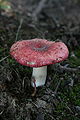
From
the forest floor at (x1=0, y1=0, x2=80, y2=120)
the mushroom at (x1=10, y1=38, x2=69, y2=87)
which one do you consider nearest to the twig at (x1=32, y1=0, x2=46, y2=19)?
the forest floor at (x1=0, y1=0, x2=80, y2=120)

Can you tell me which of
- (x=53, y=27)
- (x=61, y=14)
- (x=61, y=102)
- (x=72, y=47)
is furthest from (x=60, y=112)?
(x=61, y=14)

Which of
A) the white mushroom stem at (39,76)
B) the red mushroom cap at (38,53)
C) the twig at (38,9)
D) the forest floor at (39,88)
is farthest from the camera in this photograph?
the twig at (38,9)

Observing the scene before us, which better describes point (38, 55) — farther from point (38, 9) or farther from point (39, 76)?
point (38, 9)

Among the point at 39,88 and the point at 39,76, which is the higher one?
the point at 39,76

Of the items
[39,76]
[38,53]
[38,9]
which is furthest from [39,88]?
[38,9]

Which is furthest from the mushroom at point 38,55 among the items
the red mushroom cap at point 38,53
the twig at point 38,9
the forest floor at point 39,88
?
the twig at point 38,9

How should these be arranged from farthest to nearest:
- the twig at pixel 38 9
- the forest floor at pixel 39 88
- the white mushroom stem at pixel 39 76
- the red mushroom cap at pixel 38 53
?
the twig at pixel 38 9
the white mushroom stem at pixel 39 76
the forest floor at pixel 39 88
the red mushroom cap at pixel 38 53

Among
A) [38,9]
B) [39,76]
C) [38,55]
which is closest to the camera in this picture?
[38,55]

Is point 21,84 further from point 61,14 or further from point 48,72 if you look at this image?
point 61,14

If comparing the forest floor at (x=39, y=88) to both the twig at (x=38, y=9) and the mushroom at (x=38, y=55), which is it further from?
the twig at (x=38, y=9)
